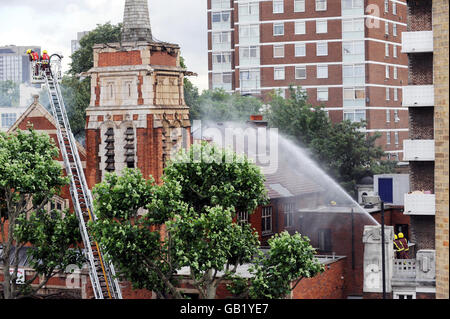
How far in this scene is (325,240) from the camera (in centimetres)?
6100

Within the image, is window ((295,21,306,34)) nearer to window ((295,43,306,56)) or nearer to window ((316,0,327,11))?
window ((295,43,306,56))

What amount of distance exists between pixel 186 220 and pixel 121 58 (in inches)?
682

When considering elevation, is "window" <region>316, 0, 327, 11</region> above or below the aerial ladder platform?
above

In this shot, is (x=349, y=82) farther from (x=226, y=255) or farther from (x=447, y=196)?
(x=447, y=196)

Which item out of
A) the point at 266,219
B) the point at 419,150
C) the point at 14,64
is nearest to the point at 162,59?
the point at 266,219

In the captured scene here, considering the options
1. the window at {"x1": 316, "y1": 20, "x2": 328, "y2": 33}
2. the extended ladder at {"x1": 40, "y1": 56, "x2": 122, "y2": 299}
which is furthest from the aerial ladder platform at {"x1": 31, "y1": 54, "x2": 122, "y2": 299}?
the window at {"x1": 316, "y1": 20, "x2": 328, "y2": 33}

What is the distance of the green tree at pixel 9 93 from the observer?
443 feet

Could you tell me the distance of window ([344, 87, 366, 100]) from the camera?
105562mm

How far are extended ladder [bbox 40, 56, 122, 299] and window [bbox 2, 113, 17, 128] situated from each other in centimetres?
3872

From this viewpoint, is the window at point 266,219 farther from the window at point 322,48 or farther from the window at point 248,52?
the window at point 248,52

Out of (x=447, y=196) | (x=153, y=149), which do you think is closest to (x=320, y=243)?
(x=153, y=149)

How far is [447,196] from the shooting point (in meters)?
27.6

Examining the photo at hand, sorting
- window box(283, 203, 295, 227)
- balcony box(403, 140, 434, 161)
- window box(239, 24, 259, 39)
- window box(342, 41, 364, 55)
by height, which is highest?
window box(239, 24, 259, 39)

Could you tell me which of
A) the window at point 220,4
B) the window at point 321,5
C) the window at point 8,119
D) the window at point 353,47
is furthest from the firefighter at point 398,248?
the window at point 220,4
